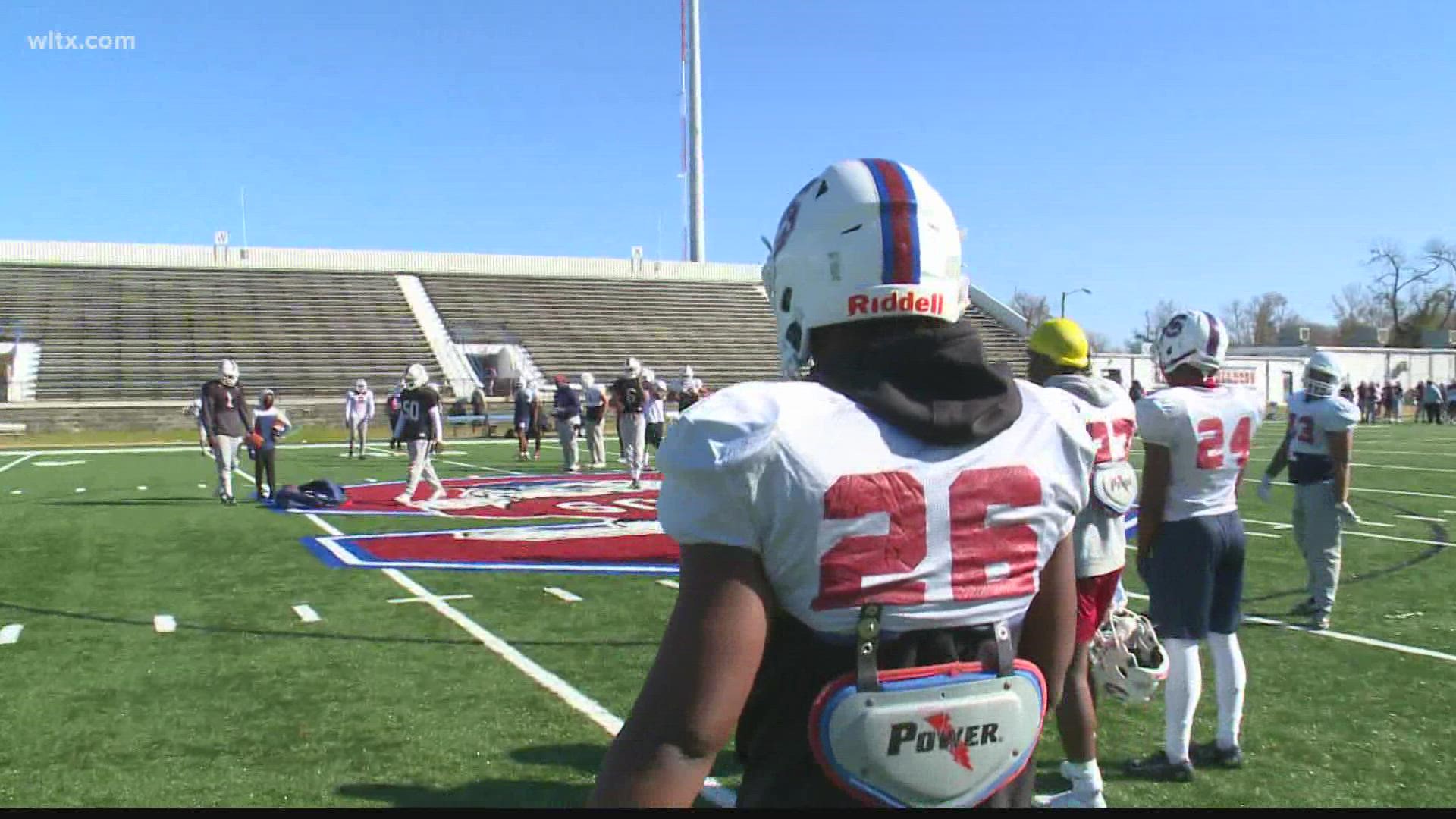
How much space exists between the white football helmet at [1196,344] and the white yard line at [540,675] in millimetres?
2744

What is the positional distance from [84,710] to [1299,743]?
573 centimetres

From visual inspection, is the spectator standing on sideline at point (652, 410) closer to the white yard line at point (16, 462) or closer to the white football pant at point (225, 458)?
the white football pant at point (225, 458)

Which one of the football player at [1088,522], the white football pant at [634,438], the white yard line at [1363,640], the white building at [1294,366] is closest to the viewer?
the football player at [1088,522]

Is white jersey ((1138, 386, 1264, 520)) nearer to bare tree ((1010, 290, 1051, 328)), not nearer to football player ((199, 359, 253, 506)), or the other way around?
football player ((199, 359, 253, 506))

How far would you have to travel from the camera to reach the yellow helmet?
4.60 meters

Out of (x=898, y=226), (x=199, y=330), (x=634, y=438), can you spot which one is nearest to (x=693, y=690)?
(x=898, y=226)

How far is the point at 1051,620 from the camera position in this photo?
2010 millimetres

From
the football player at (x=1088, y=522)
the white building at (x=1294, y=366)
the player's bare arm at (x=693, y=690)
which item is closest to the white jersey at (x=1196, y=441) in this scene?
the football player at (x=1088, y=522)

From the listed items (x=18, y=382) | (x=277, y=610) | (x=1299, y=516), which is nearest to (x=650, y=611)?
(x=277, y=610)

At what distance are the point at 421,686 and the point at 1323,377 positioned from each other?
6.15 metres

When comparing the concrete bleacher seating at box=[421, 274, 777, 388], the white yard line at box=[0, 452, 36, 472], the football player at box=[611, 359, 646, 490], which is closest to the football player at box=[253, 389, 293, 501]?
the football player at box=[611, 359, 646, 490]

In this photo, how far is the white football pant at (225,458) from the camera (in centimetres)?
1457

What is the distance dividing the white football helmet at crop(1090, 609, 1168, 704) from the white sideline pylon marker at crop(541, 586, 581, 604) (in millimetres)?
4365

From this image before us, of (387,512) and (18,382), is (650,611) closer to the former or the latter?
(387,512)
